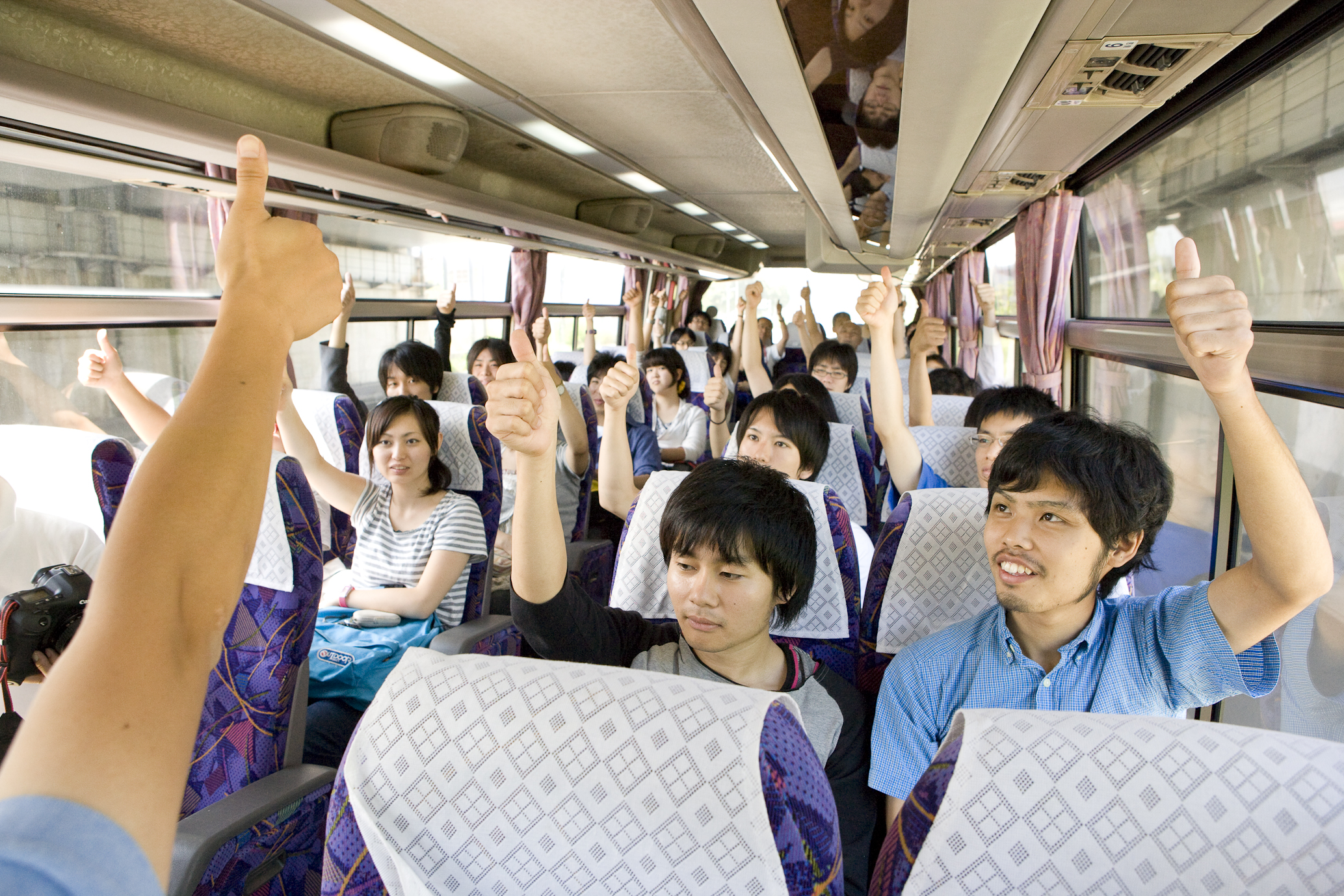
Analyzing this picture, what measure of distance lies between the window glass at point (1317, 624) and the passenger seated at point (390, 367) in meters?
3.21

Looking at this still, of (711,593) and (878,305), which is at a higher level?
(878,305)

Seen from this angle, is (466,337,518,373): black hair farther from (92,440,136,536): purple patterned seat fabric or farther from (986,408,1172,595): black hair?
(986,408,1172,595): black hair

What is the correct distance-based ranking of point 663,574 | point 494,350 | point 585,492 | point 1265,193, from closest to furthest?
point 663,574, point 1265,193, point 585,492, point 494,350

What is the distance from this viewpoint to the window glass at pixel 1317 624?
171cm

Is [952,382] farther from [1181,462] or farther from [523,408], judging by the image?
[523,408]

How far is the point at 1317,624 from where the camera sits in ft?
5.77

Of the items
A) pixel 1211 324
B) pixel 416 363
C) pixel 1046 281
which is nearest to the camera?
pixel 1211 324

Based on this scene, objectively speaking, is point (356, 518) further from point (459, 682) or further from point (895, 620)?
point (459, 682)

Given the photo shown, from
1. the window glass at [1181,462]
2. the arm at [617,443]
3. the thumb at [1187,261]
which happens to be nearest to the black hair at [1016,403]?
the window glass at [1181,462]

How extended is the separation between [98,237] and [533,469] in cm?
292

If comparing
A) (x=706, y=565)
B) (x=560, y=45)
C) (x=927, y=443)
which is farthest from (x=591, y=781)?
(x=560, y=45)

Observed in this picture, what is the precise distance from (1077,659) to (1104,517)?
27cm

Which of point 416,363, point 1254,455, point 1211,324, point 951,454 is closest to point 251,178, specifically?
point 1211,324

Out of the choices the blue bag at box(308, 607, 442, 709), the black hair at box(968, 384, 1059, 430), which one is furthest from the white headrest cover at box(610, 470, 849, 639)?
the black hair at box(968, 384, 1059, 430)
